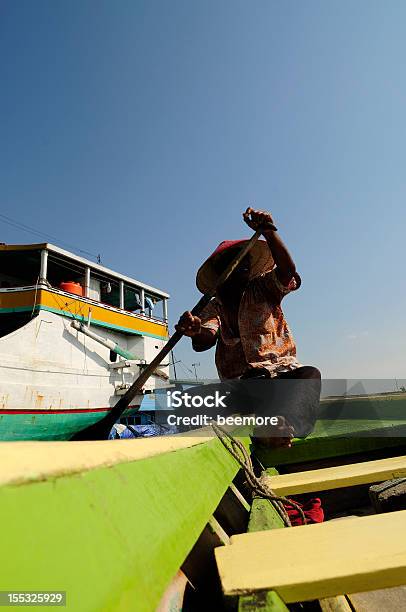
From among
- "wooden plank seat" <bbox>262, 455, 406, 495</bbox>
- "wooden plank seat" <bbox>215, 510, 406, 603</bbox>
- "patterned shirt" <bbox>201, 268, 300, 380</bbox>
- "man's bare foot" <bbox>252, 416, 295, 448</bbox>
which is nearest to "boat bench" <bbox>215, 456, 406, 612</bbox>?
"wooden plank seat" <bbox>215, 510, 406, 603</bbox>

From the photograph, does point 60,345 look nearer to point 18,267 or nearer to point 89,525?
point 18,267

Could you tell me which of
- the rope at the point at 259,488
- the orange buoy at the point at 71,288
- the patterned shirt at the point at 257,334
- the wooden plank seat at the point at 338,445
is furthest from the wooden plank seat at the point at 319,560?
the orange buoy at the point at 71,288

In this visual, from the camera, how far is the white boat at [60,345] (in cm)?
918

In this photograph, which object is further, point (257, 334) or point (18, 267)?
point (18, 267)

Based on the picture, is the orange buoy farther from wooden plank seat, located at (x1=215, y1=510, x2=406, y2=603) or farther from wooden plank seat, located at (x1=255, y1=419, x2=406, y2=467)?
wooden plank seat, located at (x1=215, y1=510, x2=406, y2=603)

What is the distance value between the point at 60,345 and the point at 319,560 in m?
10.9

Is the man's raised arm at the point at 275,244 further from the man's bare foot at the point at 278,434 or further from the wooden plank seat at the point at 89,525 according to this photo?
the wooden plank seat at the point at 89,525

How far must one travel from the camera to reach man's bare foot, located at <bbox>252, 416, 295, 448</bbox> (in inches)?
89.4

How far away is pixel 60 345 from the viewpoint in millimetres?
10625

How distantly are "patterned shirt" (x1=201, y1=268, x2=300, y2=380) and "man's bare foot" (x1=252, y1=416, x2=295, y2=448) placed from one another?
451mm

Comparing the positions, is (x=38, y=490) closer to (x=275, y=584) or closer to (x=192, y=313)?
(x=275, y=584)

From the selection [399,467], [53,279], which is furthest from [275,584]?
[53,279]

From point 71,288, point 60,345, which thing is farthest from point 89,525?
point 71,288

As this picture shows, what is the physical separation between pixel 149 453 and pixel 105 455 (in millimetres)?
207
